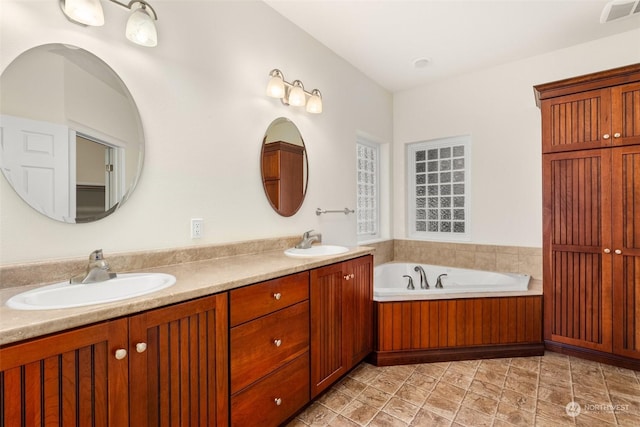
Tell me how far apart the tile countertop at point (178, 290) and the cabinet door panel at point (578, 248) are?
1768 mm

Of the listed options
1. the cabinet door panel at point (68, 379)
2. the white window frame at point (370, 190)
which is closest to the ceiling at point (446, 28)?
the white window frame at point (370, 190)

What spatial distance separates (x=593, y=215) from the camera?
233 cm

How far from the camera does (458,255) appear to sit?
343 centimetres

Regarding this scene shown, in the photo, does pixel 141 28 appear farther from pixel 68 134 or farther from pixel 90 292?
pixel 90 292

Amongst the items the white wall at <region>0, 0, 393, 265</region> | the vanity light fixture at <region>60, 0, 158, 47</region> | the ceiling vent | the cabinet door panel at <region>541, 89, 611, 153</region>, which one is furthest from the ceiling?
the vanity light fixture at <region>60, 0, 158, 47</region>

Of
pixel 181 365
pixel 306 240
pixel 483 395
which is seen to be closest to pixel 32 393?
pixel 181 365

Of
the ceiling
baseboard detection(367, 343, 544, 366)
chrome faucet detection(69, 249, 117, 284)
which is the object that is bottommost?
baseboard detection(367, 343, 544, 366)

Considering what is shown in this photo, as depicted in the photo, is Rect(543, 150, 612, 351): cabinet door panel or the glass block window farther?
the glass block window

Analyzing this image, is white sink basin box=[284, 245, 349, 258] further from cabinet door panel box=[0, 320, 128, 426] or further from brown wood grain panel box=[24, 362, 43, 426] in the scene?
brown wood grain panel box=[24, 362, 43, 426]

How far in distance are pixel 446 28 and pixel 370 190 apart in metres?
1.80

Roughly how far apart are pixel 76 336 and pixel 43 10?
1.32m

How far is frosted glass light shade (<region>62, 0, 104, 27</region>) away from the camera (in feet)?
4.16

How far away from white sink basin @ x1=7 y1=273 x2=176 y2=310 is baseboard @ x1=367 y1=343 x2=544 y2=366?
177 centimetres

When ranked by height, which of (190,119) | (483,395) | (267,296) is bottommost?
(483,395)
